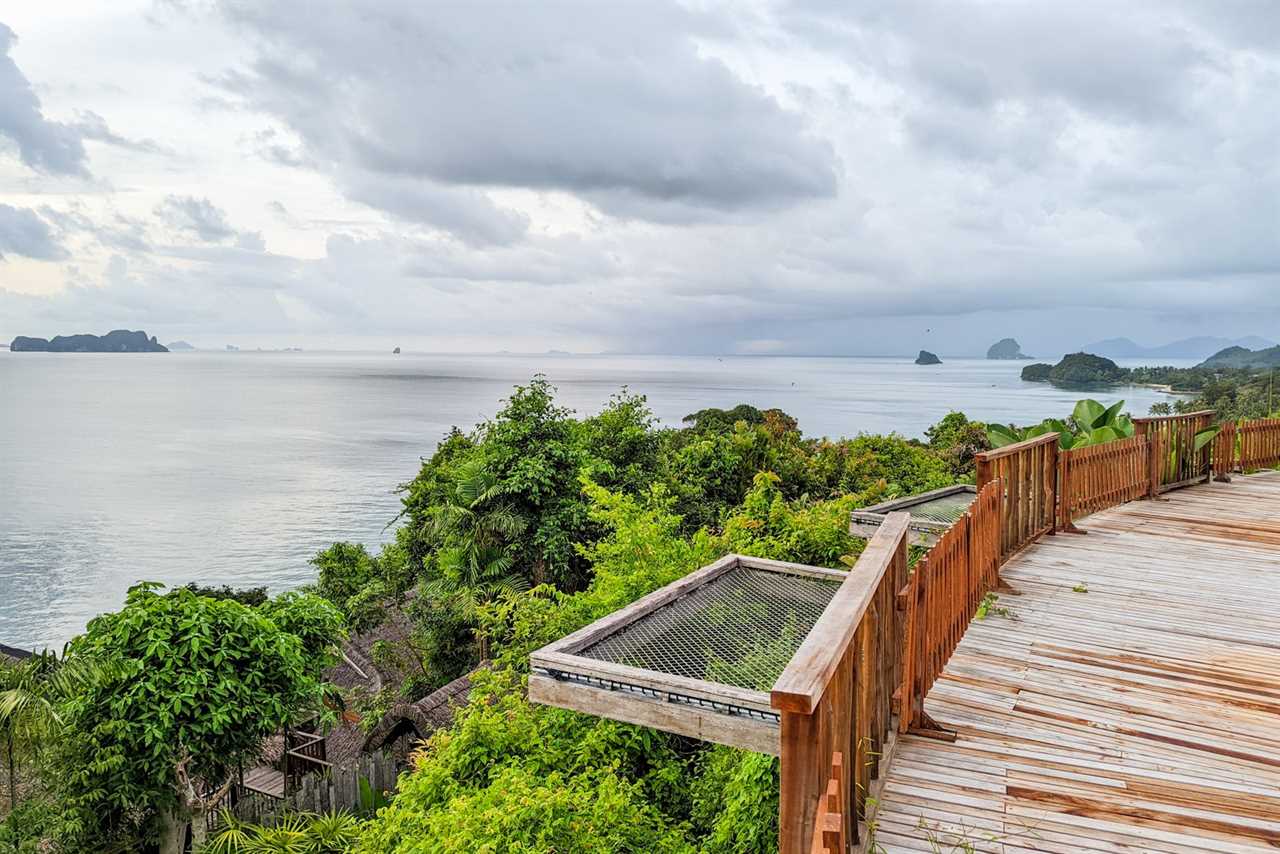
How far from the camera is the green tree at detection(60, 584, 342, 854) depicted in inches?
353

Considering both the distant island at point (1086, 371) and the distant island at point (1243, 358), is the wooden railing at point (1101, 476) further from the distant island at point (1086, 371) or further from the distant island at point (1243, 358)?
the distant island at point (1086, 371)

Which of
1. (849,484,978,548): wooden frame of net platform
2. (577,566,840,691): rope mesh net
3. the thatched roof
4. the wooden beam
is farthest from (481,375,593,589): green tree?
the wooden beam

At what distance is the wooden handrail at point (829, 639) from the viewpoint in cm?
197

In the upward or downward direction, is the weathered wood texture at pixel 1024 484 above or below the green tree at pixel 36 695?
above

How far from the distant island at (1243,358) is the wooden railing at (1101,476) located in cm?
6032

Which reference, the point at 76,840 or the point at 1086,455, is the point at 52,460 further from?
the point at 1086,455

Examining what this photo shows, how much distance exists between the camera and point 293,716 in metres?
10.2

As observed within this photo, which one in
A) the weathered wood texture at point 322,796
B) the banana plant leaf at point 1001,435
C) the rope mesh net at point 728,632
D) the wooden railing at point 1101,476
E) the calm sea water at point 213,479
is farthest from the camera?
the calm sea water at point 213,479

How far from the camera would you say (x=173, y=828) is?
989 centimetres

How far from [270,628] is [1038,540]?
29.6ft

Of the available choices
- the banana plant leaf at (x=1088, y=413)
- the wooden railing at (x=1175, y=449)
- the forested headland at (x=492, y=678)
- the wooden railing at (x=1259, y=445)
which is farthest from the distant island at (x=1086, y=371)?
the banana plant leaf at (x=1088, y=413)

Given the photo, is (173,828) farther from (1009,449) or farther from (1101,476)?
(1101,476)

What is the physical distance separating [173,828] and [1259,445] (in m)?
17.0

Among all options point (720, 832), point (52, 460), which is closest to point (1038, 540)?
point (720, 832)
